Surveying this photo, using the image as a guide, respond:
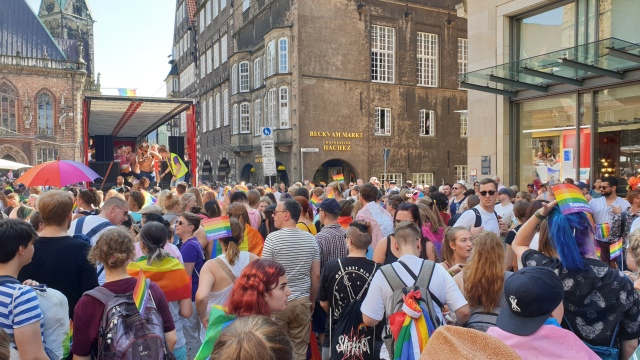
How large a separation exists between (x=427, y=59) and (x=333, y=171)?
30.1 ft

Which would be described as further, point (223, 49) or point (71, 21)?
point (71, 21)

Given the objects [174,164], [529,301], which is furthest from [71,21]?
[529,301]

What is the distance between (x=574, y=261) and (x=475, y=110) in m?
14.8

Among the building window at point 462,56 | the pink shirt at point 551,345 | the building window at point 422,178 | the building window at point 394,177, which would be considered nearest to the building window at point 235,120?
the building window at point 394,177

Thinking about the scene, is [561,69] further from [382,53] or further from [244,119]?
[244,119]

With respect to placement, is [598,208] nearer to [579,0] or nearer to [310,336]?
[310,336]

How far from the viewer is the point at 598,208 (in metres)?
7.77

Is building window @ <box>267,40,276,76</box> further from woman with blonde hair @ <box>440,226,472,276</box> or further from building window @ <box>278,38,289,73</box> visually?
woman with blonde hair @ <box>440,226,472,276</box>

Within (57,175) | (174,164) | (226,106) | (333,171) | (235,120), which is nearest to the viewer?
(57,175)

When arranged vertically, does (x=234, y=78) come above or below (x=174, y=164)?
above

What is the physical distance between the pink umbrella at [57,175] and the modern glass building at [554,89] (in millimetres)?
10989

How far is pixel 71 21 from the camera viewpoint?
85.1 metres

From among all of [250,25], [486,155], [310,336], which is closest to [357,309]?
[310,336]

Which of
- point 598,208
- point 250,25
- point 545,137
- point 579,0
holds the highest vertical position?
point 250,25
